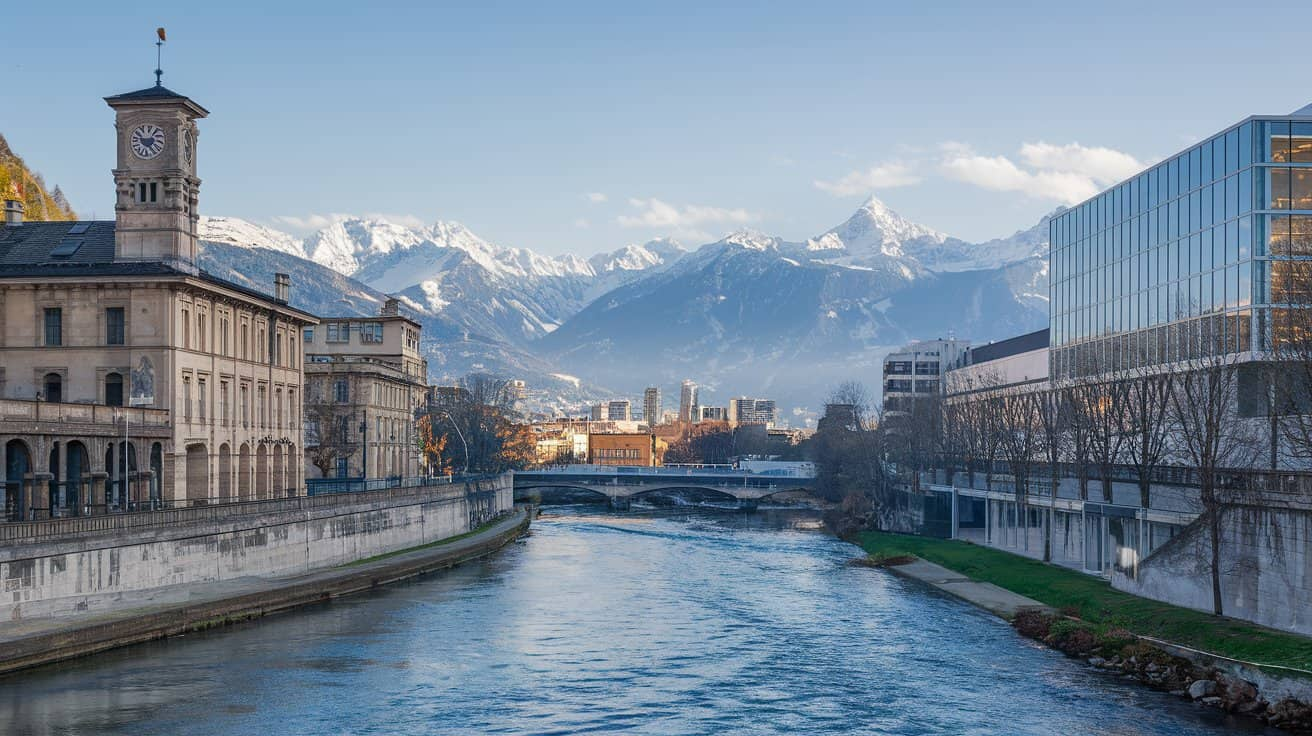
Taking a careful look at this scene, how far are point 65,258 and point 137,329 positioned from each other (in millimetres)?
9057

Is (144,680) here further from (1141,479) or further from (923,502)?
(923,502)

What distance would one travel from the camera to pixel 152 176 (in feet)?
314

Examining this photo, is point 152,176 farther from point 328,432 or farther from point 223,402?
point 328,432

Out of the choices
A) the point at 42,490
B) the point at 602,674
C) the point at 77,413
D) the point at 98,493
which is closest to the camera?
the point at 602,674

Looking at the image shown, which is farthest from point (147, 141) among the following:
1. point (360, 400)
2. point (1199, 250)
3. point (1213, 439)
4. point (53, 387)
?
point (1199, 250)

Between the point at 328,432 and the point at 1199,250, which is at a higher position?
the point at 1199,250

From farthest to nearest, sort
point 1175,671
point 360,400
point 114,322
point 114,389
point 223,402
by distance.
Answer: point 360,400, point 223,402, point 114,322, point 114,389, point 1175,671

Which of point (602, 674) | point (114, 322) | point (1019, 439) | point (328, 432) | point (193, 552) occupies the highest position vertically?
point (114, 322)

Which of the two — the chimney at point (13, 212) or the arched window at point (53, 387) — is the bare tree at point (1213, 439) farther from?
the chimney at point (13, 212)

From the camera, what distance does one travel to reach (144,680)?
2291 inches

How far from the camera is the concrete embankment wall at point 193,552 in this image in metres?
61.6

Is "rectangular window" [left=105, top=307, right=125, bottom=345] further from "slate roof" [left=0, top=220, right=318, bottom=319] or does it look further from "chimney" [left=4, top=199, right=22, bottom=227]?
"chimney" [left=4, top=199, right=22, bottom=227]

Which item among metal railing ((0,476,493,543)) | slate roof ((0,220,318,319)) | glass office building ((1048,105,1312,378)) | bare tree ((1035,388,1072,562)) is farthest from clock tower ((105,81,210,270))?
glass office building ((1048,105,1312,378))

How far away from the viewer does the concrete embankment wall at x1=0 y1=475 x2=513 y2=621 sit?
61.6m
